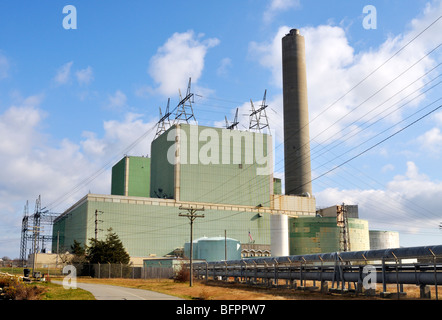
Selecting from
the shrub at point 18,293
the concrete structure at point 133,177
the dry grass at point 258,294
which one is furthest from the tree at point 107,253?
the concrete structure at point 133,177

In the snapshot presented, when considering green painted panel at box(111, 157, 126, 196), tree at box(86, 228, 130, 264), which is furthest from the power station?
tree at box(86, 228, 130, 264)

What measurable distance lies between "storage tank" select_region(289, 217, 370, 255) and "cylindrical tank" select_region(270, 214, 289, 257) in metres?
8.09

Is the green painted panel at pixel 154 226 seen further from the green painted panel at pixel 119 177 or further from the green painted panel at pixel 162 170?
the green painted panel at pixel 119 177

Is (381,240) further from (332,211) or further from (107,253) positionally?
(107,253)

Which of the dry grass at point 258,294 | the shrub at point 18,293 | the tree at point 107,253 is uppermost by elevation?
the tree at point 107,253

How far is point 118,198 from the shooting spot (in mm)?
110062

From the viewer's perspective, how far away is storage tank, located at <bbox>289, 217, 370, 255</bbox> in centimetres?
11244

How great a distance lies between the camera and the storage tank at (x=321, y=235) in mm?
112438

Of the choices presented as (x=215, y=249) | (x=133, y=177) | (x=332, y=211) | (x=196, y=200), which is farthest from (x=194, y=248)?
(x=133, y=177)

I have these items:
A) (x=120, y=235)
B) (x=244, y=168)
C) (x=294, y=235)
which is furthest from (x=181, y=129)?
(x=294, y=235)

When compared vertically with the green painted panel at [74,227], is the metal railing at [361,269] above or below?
below

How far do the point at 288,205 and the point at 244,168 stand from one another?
15564mm

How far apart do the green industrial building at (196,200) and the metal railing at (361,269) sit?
62588mm

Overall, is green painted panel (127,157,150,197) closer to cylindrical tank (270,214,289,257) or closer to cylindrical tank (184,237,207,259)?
cylindrical tank (184,237,207,259)
